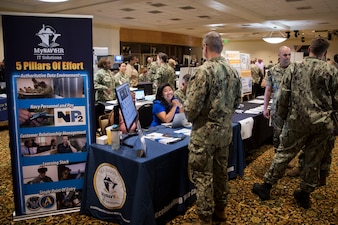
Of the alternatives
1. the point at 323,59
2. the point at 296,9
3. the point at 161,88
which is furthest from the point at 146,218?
the point at 296,9

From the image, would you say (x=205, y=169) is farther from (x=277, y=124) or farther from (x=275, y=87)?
(x=275, y=87)

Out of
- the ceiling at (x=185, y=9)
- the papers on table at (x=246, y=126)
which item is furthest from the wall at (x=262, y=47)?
the papers on table at (x=246, y=126)

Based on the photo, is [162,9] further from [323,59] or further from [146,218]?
[146,218]

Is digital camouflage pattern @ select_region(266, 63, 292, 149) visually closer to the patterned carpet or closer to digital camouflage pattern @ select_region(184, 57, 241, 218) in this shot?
the patterned carpet

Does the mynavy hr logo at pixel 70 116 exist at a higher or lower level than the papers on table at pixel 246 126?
higher

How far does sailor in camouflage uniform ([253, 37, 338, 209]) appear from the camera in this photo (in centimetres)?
253

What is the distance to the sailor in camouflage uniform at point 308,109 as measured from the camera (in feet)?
8.30

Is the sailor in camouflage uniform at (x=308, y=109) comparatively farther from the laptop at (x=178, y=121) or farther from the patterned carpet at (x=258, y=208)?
the laptop at (x=178, y=121)

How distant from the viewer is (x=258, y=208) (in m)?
2.71

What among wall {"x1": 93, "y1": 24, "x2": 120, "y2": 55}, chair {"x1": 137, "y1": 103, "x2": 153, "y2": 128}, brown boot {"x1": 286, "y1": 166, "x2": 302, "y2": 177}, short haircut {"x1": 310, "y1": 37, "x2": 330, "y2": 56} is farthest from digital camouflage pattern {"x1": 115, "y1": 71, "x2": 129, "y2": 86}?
wall {"x1": 93, "y1": 24, "x2": 120, "y2": 55}

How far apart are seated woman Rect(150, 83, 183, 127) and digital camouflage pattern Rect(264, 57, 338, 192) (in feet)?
3.68

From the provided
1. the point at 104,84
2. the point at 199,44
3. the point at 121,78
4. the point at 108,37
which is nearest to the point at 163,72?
the point at 121,78

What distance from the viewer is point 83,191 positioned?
98.4 inches

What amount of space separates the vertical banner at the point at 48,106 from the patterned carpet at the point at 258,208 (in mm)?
223
